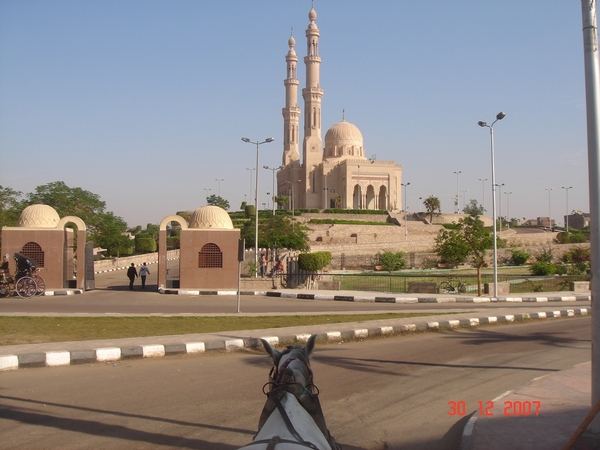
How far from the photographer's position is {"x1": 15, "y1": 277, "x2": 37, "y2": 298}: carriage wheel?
17.9m

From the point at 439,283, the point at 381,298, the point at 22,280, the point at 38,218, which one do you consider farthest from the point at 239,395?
the point at 439,283

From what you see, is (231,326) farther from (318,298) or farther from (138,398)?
(318,298)

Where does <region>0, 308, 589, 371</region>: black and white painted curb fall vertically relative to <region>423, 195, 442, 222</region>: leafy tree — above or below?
below

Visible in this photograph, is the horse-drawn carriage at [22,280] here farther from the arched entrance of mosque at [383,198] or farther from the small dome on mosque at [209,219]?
the arched entrance of mosque at [383,198]

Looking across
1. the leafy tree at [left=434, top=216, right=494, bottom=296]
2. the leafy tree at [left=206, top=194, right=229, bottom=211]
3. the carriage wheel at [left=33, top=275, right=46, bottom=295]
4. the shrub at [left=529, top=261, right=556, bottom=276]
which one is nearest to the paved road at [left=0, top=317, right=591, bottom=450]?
the carriage wheel at [left=33, top=275, right=46, bottom=295]

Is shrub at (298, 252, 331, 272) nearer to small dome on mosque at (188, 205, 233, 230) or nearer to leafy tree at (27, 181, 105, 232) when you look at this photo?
small dome on mosque at (188, 205, 233, 230)

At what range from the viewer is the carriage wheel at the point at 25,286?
703 inches

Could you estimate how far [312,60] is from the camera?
73875 millimetres

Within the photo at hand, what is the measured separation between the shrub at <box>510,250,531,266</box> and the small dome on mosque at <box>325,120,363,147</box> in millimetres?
35423

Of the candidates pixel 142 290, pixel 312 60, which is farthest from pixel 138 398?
pixel 312 60

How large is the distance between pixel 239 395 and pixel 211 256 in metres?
15.7

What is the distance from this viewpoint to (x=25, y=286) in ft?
59.0

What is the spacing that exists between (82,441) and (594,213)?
15.6ft

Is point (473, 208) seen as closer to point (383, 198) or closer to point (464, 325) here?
point (383, 198)
